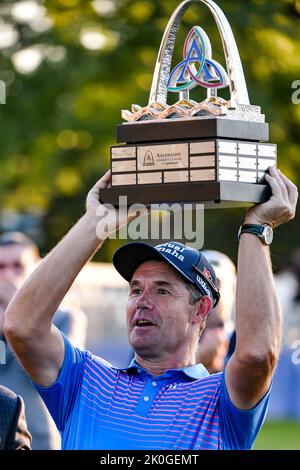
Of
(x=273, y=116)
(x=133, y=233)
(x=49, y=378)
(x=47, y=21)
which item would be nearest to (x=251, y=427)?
(x=49, y=378)

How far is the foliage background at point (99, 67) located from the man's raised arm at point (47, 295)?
26.3 feet

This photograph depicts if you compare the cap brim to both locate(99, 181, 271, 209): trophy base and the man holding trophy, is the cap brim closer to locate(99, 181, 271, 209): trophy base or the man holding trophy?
→ the man holding trophy

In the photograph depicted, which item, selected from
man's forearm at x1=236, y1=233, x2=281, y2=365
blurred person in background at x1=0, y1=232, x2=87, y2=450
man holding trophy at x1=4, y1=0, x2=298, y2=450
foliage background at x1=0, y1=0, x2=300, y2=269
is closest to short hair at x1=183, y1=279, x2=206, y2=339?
man holding trophy at x1=4, y1=0, x2=298, y2=450

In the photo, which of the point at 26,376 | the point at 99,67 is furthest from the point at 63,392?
the point at 99,67

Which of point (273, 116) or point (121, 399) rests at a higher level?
point (273, 116)

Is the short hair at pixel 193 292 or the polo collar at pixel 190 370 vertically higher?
the short hair at pixel 193 292

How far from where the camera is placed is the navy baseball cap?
186 inches

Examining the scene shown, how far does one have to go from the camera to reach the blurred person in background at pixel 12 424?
423 centimetres

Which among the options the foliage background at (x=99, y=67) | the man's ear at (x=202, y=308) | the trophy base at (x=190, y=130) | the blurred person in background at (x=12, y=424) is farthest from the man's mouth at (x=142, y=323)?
the foliage background at (x=99, y=67)

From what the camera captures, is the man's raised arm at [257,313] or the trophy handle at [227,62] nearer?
the man's raised arm at [257,313]

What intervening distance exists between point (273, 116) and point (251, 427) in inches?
354

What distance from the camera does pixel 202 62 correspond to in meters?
4.50

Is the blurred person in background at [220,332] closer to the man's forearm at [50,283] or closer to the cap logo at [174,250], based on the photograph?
the cap logo at [174,250]
